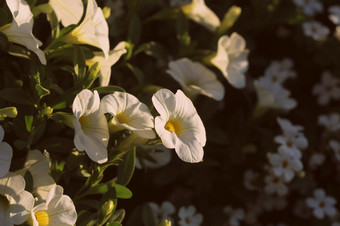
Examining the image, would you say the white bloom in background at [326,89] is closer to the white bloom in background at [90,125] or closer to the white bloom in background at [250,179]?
the white bloom in background at [250,179]

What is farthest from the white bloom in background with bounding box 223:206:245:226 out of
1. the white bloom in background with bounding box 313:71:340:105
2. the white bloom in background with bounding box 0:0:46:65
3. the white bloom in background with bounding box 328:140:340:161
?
the white bloom in background with bounding box 0:0:46:65

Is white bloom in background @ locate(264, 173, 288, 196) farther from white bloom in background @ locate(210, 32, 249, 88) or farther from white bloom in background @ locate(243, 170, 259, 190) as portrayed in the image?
white bloom in background @ locate(210, 32, 249, 88)

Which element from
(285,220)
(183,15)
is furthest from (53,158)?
(285,220)

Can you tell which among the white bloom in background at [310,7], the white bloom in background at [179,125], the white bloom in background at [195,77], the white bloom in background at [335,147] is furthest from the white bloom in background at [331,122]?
the white bloom in background at [179,125]

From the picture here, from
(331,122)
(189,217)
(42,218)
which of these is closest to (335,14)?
(331,122)

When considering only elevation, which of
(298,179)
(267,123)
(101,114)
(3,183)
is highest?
(101,114)

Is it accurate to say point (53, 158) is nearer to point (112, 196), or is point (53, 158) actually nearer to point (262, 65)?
point (112, 196)

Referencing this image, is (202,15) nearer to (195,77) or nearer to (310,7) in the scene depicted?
(195,77)
